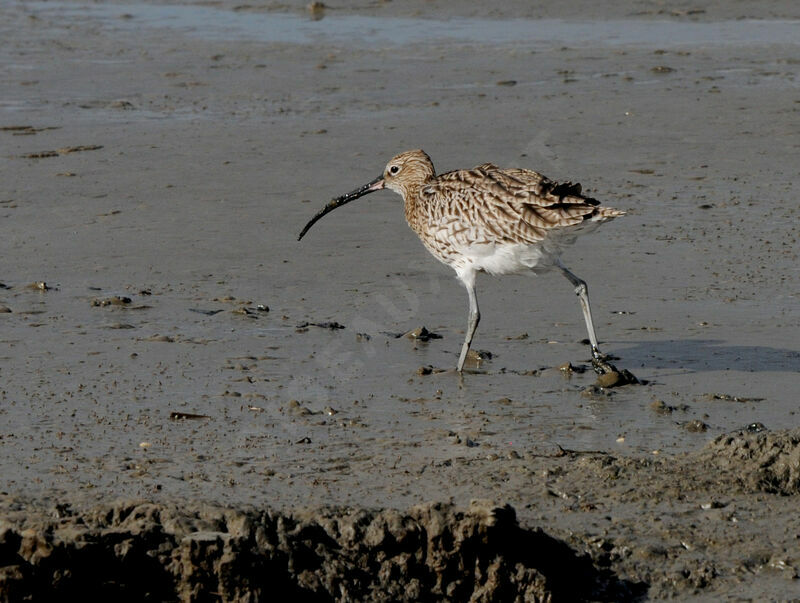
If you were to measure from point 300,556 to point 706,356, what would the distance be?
344 cm

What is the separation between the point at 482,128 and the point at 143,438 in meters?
7.24

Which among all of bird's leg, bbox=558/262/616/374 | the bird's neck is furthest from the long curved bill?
bird's leg, bbox=558/262/616/374

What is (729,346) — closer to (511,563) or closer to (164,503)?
(511,563)

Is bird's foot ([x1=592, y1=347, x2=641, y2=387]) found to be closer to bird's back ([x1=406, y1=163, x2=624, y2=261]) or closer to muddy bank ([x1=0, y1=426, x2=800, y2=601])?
bird's back ([x1=406, y1=163, x2=624, y2=261])

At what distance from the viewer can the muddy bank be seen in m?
4.53

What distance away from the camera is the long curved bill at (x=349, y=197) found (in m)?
8.95

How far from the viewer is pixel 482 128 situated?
12836 mm

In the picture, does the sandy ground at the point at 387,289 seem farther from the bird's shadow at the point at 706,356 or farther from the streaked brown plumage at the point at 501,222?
the streaked brown plumage at the point at 501,222

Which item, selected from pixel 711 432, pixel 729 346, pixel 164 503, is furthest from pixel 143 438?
pixel 729 346

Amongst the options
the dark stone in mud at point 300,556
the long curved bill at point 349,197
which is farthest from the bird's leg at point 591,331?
the dark stone in mud at point 300,556

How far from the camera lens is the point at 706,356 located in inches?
295

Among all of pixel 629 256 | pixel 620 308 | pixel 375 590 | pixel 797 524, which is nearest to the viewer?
pixel 375 590

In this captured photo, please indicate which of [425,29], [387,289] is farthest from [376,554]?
[425,29]

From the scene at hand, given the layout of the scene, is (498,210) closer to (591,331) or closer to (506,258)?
(506,258)
